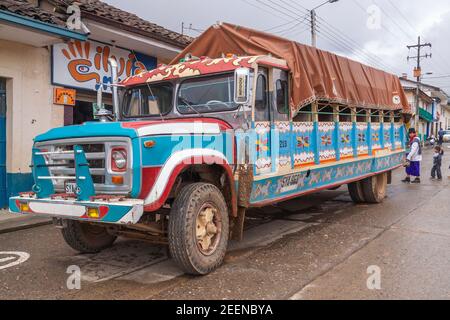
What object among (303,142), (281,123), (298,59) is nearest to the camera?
(281,123)

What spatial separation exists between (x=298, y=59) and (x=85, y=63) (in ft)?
19.5

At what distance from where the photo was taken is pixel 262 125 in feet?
17.3

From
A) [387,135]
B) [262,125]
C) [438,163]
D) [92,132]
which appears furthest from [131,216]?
[438,163]

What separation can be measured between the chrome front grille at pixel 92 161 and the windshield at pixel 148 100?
157 cm

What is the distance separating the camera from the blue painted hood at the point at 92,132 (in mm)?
3951

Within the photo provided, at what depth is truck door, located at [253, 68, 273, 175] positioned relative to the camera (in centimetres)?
521

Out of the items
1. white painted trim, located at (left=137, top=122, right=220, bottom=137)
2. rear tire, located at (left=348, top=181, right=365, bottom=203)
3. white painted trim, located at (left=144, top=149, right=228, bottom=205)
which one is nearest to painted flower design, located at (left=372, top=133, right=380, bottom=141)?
rear tire, located at (left=348, top=181, right=365, bottom=203)

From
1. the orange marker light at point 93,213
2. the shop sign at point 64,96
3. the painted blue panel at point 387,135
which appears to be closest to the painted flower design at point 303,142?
the orange marker light at point 93,213

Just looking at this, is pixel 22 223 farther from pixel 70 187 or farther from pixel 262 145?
pixel 262 145

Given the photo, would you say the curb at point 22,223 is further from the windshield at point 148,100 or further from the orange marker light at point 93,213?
the orange marker light at point 93,213

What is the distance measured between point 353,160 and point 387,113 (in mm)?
2743

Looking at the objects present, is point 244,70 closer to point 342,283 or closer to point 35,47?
point 342,283

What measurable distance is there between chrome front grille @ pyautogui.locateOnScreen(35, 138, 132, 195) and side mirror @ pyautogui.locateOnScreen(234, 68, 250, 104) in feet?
4.59

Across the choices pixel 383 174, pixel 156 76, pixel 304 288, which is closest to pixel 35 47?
pixel 156 76
